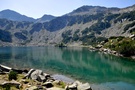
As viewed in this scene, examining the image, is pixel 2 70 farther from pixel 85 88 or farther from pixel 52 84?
pixel 85 88

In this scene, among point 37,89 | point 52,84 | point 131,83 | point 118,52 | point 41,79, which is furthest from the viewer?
point 118,52

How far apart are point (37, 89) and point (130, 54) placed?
349 feet

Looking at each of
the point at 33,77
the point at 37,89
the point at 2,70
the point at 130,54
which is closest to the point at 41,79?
the point at 33,77

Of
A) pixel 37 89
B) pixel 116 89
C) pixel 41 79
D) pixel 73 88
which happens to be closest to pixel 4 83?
pixel 37 89

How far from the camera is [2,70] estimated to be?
63969 mm

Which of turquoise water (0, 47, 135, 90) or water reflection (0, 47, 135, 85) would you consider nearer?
turquoise water (0, 47, 135, 90)

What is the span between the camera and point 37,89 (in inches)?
1481

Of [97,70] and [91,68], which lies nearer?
[97,70]

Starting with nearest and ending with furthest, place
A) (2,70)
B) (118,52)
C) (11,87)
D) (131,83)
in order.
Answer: (11,87), (131,83), (2,70), (118,52)

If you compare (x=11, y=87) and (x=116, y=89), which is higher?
(x=11, y=87)

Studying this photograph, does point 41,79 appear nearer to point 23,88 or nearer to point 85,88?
point 23,88

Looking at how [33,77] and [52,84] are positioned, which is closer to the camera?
[52,84]

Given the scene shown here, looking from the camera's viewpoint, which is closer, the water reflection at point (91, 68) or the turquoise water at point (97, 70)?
the turquoise water at point (97, 70)

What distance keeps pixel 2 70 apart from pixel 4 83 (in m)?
23.8
